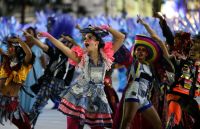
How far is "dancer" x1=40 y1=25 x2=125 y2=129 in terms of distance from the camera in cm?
973

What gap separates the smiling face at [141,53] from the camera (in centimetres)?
971

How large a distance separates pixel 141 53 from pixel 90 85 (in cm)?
74

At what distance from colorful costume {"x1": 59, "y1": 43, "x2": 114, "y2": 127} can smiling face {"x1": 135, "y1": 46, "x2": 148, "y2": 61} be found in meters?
0.52

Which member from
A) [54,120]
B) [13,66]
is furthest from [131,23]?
[13,66]

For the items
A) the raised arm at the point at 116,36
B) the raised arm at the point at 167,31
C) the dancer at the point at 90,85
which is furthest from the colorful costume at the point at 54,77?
the dancer at the point at 90,85

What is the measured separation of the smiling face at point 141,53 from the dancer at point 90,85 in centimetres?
Result: 51

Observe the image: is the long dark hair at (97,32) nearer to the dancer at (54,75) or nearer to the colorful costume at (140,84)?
the colorful costume at (140,84)

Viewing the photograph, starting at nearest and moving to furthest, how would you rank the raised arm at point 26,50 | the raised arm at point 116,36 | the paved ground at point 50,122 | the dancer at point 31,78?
1. the raised arm at point 116,36
2. the raised arm at point 26,50
3. the paved ground at point 50,122
4. the dancer at point 31,78

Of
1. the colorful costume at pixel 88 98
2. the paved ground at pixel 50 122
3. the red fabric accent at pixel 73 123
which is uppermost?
the colorful costume at pixel 88 98

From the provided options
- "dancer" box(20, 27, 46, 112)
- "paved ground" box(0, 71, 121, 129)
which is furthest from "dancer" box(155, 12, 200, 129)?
"dancer" box(20, 27, 46, 112)

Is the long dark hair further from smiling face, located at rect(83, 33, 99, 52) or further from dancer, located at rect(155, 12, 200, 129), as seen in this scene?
dancer, located at rect(155, 12, 200, 129)

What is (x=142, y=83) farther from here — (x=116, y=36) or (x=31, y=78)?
(x=31, y=78)

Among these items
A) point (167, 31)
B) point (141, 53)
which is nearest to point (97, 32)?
point (141, 53)

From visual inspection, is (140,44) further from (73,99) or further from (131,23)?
(131,23)
